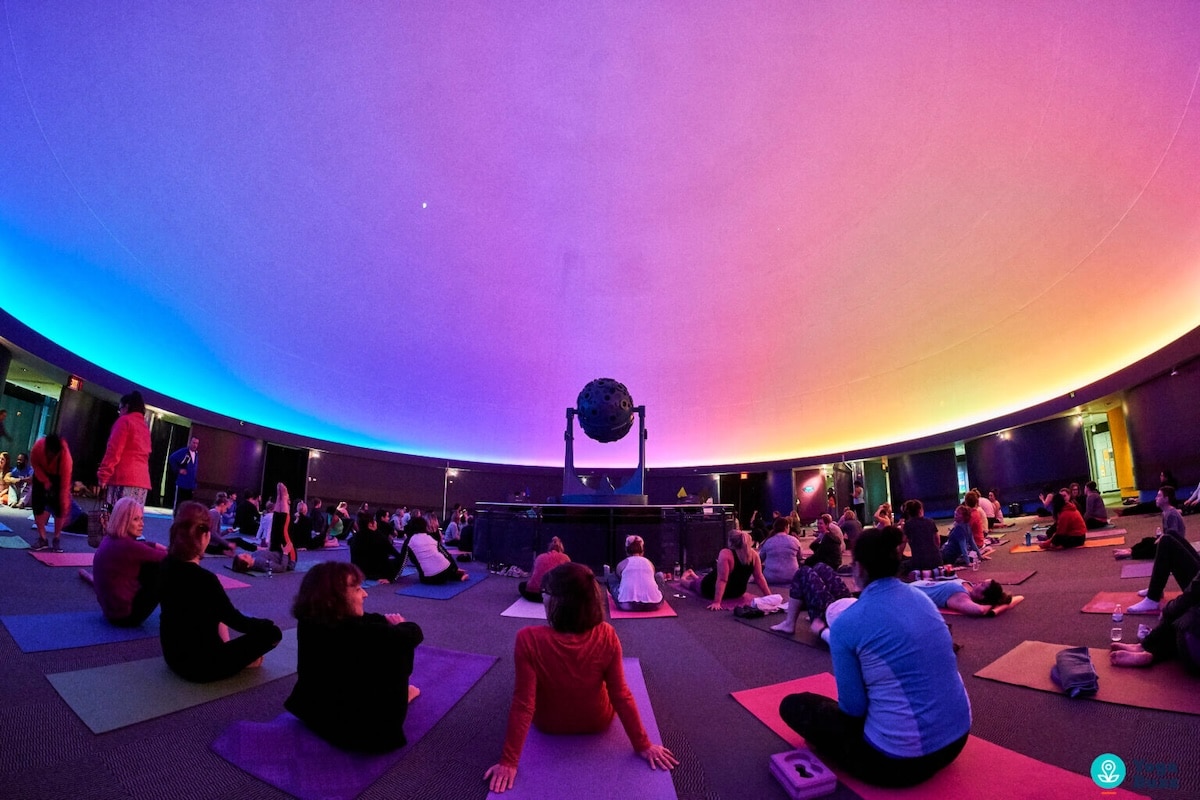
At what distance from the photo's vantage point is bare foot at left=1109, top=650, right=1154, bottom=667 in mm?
3695

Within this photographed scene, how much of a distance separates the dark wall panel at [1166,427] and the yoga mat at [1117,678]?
424 inches

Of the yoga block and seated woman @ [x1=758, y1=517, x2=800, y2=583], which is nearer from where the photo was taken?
the yoga block

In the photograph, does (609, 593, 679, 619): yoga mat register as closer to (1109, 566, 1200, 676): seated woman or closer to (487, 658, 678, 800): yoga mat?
(487, 658, 678, 800): yoga mat

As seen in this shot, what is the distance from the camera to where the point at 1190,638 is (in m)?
3.44

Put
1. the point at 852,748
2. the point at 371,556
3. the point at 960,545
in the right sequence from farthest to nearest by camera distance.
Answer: the point at 960,545
the point at 371,556
the point at 852,748

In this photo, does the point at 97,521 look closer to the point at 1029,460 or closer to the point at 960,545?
the point at 960,545

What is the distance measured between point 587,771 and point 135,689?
2.84 metres

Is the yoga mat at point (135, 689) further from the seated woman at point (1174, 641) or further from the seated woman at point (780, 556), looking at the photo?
the seated woman at point (780, 556)

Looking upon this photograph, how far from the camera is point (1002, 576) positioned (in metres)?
7.75

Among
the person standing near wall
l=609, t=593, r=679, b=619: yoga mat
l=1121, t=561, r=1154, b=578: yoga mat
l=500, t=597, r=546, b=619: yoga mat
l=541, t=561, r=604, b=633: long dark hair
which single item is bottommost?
l=609, t=593, r=679, b=619: yoga mat

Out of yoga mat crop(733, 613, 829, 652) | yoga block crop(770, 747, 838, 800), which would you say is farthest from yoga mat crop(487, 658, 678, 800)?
yoga mat crop(733, 613, 829, 652)

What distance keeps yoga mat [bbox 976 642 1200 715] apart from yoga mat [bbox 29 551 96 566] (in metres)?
9.12

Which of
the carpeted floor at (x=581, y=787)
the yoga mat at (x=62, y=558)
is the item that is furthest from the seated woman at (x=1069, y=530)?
the yoga mat at (x=62, y=558)

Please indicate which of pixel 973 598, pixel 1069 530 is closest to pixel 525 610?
pixel 973 598
